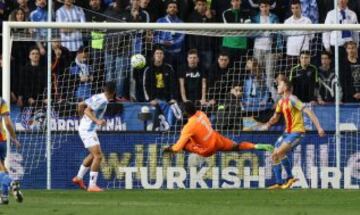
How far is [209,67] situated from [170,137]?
1786 mm

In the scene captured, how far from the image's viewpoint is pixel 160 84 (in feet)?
86.4

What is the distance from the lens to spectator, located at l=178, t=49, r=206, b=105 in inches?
1035

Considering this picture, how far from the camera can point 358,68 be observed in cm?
2636

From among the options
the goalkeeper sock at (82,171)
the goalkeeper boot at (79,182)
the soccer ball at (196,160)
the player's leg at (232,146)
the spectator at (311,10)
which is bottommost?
the goalkeeper boot at (79,182)

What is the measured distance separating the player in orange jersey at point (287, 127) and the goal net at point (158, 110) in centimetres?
82

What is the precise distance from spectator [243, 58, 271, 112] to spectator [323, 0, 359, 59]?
1639 millimetres

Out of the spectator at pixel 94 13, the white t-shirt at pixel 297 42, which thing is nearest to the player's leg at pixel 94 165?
the spectator at pixel 94 13

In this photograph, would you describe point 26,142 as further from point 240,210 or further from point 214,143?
point 240,210

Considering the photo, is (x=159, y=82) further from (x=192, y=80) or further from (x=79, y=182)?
(x=79, y=182)

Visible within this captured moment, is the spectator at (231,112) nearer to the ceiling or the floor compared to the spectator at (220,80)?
nearer to the floor

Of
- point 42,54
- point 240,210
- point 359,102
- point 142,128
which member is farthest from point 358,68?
point 240,210

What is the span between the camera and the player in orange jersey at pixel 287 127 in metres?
25.1

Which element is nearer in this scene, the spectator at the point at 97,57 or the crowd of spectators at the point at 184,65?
the crowd of spectators at the point at 184,65

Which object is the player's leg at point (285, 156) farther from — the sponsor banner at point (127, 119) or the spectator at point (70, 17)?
the spectator at point (70, 17)
